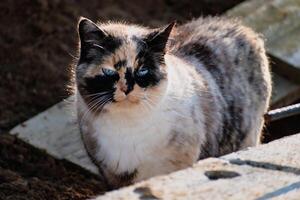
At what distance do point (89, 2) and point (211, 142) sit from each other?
251cm

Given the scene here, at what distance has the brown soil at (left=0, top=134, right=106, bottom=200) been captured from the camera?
459cm

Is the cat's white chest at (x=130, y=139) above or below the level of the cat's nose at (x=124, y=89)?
below

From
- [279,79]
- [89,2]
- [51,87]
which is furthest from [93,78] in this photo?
[89,2]

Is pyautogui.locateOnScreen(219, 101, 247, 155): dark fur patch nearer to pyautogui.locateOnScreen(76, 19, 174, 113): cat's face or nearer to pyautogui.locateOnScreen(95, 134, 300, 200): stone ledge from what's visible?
pyautogui.locateOnScreen(76, 19, 174, 113): cat's face

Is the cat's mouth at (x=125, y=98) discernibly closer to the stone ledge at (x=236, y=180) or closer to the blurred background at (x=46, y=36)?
the stone ledge at (x=236, y=180)

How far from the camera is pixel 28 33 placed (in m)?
6.07

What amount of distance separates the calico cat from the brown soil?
0.60 m

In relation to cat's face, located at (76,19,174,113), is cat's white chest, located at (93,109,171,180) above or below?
below

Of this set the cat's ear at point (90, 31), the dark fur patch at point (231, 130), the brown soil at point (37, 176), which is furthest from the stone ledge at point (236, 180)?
the brown soil at point (37, 176)

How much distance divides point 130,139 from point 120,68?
384 millimetres

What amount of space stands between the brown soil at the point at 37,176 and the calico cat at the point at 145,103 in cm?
60

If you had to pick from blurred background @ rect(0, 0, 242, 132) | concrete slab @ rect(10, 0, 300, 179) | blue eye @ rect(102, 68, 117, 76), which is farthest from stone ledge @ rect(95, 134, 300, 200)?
blurred background @ rect(0, 0, 242, 132)

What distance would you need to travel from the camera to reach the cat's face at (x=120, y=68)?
3.72 meters

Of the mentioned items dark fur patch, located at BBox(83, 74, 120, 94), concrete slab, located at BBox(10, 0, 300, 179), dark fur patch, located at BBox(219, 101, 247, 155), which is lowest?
dark fur patch, located at BBox(219, 101, 247, 155)
